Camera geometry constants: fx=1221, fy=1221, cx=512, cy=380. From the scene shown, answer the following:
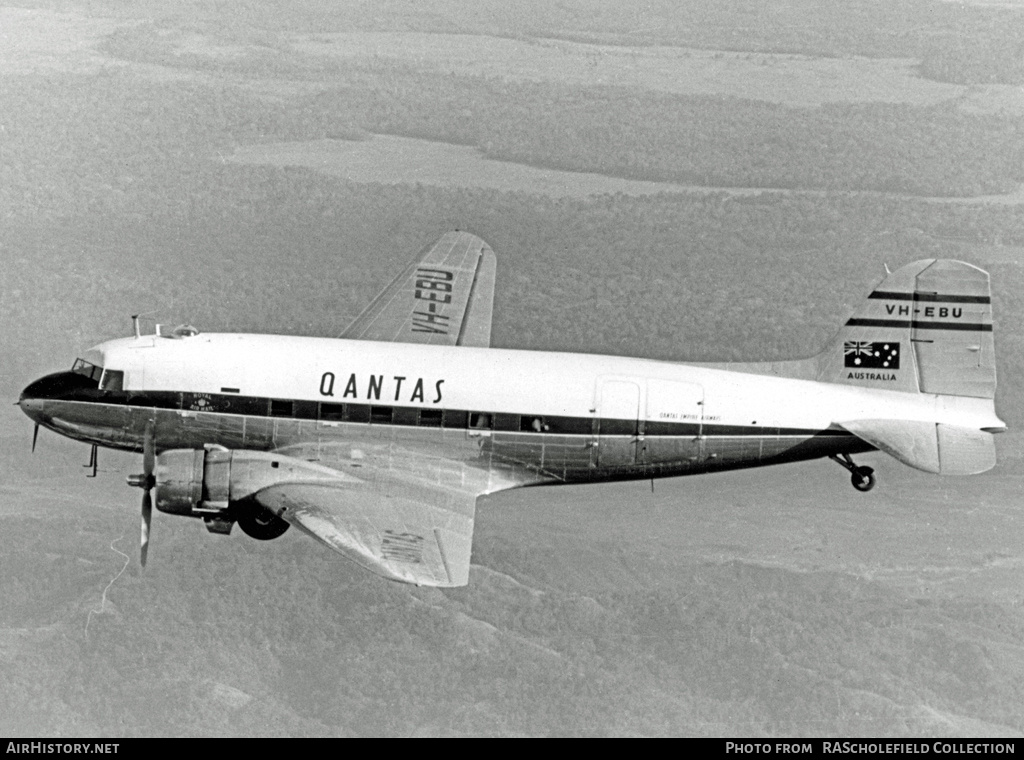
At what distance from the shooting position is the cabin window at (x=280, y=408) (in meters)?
28.3

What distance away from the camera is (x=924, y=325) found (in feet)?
94.7

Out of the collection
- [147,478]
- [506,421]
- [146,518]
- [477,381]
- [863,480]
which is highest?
[477,381]

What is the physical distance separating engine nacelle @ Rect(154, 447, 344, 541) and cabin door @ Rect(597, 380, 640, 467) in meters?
6.51

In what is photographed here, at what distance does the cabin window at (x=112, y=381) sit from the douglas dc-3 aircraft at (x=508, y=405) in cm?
3

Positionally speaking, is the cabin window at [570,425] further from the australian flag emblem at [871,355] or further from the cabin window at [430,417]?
the australian flag emblem at [871,355]

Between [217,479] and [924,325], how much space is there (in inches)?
656

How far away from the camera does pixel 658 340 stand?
62.4 meters

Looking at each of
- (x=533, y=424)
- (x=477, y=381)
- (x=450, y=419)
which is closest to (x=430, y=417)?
(x=450, y=419)

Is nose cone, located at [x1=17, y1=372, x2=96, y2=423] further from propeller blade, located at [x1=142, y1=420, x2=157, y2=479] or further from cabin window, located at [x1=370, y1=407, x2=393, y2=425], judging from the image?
cabin window, located at [x1=370, y1=407, x2=393, y2=425]

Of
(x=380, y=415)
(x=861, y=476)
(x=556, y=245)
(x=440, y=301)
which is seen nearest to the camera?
(x=380, y=415)

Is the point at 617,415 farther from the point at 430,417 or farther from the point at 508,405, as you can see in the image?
the point at 430,417

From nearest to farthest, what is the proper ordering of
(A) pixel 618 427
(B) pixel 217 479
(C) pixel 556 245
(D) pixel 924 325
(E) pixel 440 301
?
(B) pixel 217 479 < (A) pixel 618 427 < (D) pixel 924 325 < (E) pixel 440 301 < (C) pixel 556 245

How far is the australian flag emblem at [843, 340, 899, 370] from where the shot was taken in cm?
2909

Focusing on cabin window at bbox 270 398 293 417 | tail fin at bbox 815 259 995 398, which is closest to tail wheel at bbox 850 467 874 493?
tail fin at bbox 815 259 995 398
